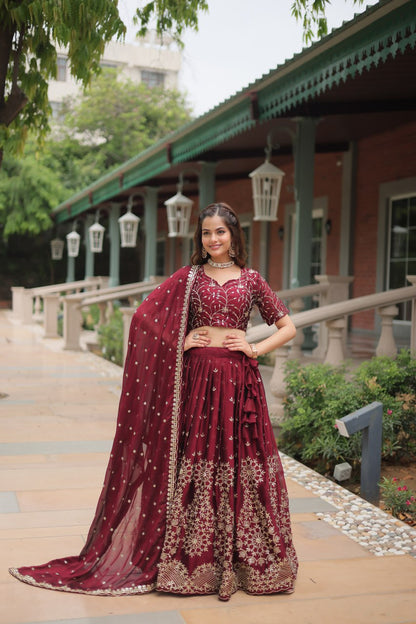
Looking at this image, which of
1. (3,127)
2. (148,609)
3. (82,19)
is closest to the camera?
(148,609)

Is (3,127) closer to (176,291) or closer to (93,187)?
(176,291)

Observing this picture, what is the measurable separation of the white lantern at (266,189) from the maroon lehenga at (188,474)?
5.44m

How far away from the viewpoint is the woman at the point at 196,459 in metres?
3.07

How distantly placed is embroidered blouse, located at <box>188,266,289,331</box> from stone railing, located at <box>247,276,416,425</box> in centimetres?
271

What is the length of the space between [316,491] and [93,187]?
14.8 metres

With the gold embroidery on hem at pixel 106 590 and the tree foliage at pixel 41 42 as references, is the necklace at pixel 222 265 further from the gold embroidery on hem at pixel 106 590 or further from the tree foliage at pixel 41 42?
the tree foliage at pixel 41 42

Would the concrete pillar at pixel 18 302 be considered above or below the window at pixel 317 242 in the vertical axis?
below

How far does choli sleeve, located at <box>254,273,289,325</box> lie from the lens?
3.31 m

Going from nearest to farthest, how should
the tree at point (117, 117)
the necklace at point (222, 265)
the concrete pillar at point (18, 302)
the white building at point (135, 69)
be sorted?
the necklace at point (222, 265), the concrete pillar at point (18, 302), the tree at point (117, 117), the white building at point (135, 69)

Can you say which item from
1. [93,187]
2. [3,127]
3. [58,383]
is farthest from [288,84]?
[93,187]

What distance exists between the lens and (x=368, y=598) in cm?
302

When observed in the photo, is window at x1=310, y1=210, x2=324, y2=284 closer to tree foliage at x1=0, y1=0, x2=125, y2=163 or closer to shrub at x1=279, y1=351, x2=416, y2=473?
tree foliage at x1=0, y1=0, x2=125, y2=163

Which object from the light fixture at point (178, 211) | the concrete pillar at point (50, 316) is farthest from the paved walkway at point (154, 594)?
the concrete pillar at point (50, 316)

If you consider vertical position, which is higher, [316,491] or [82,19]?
[82,19]
